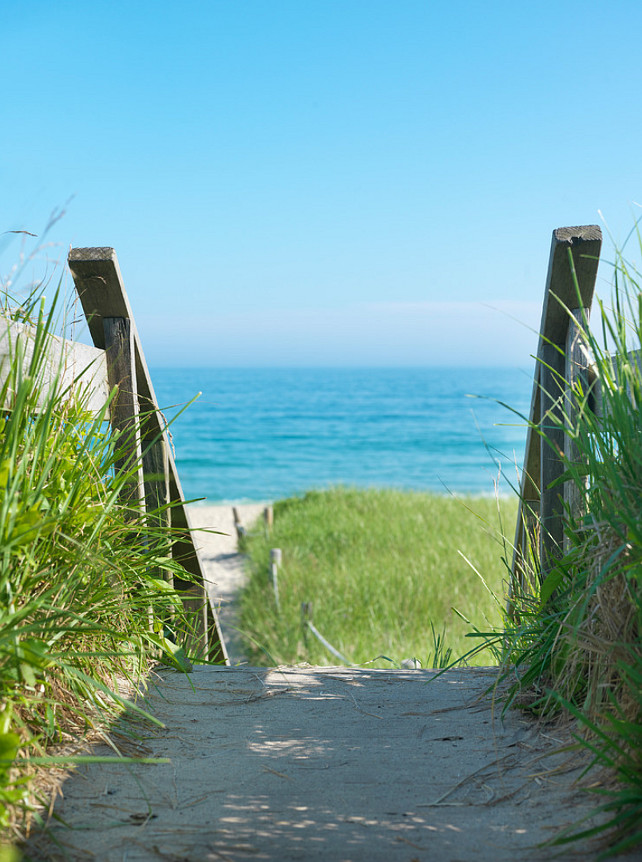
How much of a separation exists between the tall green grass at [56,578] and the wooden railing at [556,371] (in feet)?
4.69

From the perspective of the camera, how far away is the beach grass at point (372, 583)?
22.2ft

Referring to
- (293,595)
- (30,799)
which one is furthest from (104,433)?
(293,595)

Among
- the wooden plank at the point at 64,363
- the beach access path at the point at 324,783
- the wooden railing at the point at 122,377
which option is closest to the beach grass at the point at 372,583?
the wooden railing at the point at 122,377

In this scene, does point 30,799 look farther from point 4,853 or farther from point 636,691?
point 636,691

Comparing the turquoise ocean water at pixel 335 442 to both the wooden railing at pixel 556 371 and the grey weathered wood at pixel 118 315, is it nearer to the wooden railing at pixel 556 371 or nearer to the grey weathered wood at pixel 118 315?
the grey weathered wood at pixel 118 315

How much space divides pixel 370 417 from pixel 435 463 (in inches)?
610

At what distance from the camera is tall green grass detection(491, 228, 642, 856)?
4.86 feet

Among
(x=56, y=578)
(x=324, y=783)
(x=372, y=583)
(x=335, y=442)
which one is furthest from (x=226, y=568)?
(x=335, y=442)

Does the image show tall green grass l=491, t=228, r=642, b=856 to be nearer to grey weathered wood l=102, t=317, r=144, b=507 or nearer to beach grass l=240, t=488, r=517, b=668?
→ grey weathered wood l=102, t=317, r=144, b=507

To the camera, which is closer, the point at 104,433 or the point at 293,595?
the point at 104,433

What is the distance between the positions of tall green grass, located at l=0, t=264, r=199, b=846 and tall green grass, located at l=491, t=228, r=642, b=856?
1.21 meters

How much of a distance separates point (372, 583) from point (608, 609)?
668 cm

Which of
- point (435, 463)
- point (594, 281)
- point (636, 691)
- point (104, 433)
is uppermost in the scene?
point (594, 281)

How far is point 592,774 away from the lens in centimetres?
166
